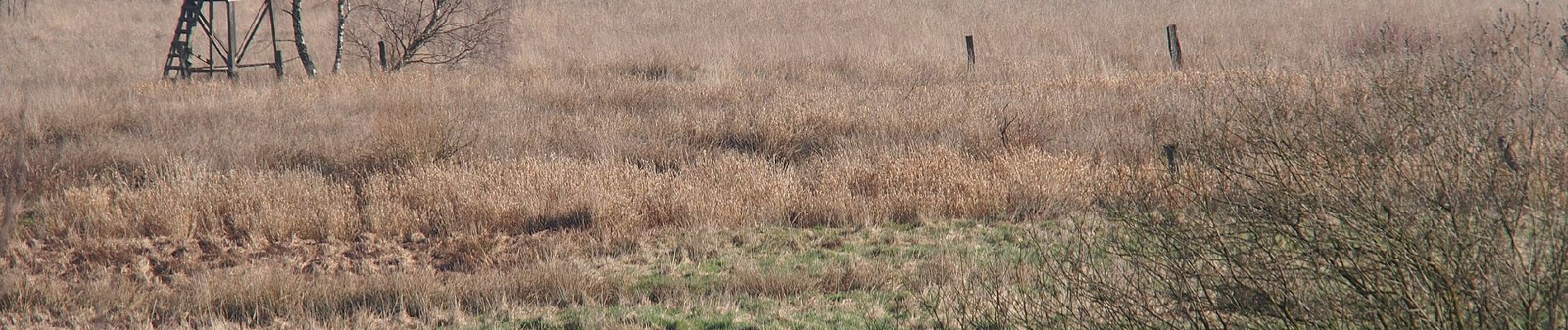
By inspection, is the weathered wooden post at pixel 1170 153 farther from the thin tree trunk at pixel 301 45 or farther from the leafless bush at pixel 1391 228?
the thin tree trunk at pixel 301 45

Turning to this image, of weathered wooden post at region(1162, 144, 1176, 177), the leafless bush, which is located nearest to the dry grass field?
the leafless bush

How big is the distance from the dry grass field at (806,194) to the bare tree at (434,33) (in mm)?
1038

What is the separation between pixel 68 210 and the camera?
8.67 meters

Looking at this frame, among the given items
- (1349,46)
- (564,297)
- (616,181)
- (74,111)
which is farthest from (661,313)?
(1349,46)

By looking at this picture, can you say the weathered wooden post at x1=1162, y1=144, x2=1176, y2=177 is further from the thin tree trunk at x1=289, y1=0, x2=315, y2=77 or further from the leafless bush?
the thin tree trunk at x1=289, y1=0, x2=315, y2=77

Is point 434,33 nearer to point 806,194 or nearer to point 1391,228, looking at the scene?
point 806,194

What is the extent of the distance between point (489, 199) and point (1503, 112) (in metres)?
6.66

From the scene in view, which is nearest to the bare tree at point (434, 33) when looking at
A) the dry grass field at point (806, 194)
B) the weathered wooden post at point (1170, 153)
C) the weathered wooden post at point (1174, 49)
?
the dry grass field at point (806, 194)

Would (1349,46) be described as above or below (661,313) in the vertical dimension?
above

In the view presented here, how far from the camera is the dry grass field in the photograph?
342 centimetres

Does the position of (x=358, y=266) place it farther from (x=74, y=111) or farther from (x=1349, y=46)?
(x=1349, y=46)

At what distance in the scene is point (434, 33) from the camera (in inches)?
732

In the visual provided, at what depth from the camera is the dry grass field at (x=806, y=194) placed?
3420mm

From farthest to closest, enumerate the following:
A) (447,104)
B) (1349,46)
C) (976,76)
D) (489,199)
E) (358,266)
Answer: (1349,46) → (976,76) → (447,104) → (489,199) → (358,266)
